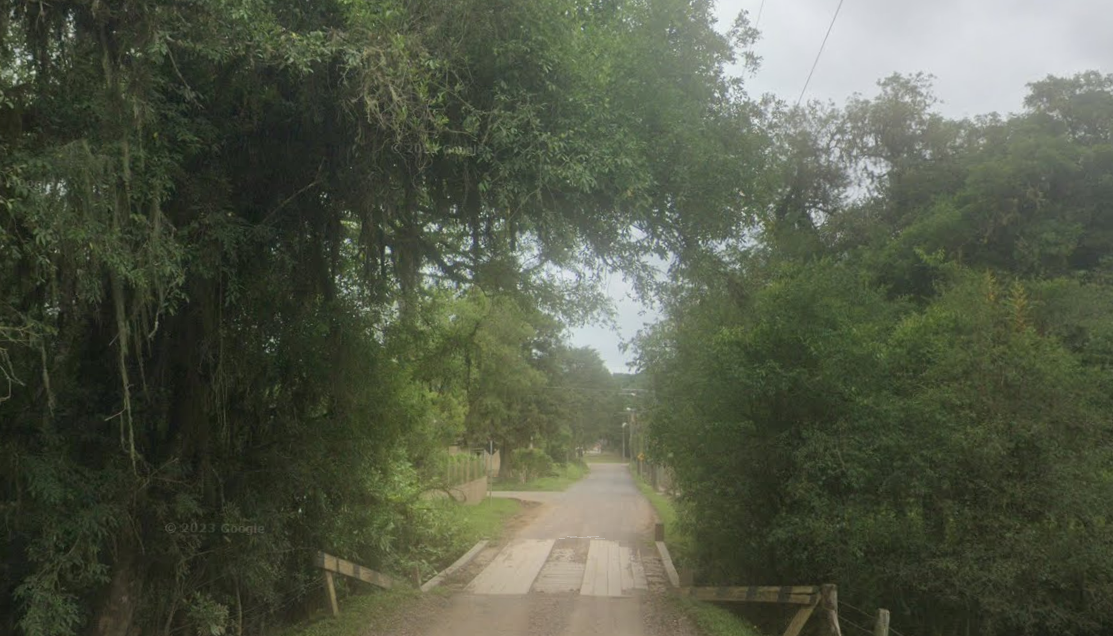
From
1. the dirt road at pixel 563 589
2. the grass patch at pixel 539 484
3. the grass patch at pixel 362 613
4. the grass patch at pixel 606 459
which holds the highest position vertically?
the grass patch at pixel 362 613

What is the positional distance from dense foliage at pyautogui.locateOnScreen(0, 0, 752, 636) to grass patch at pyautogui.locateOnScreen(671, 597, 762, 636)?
4693 mm

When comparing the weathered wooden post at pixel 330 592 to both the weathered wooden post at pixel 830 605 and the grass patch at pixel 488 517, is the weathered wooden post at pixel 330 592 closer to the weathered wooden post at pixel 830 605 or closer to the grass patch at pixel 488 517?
the weathered wooden post at pixel 830 605

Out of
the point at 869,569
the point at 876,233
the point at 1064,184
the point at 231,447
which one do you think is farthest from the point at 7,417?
the point at 1064,184

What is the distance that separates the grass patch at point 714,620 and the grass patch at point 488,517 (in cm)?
833

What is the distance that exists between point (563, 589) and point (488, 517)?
13166 mm

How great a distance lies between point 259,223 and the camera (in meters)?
10.2

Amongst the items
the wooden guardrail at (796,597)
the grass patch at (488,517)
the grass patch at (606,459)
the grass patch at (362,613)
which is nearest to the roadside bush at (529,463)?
the grass patch at (488,517)

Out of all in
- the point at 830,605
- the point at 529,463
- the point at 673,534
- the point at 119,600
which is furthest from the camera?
the point at 529,463

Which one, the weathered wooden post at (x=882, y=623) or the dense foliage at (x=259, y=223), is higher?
the dense foliage at (x=259, y=223)

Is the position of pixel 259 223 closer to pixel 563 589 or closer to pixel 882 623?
pixel 882 623

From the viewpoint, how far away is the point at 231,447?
11320 mm

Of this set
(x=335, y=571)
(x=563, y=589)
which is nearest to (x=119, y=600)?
(x=335, y=571)

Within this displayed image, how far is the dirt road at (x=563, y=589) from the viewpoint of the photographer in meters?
12.3

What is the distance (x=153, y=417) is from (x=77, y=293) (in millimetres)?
2734
